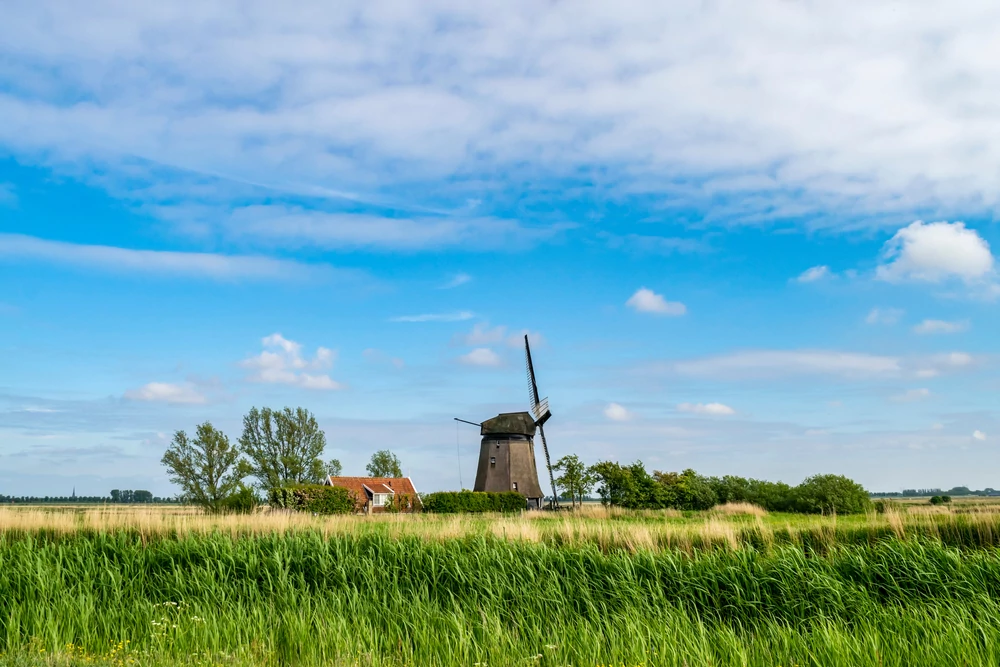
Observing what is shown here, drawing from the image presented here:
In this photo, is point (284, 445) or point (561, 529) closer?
point (561, 529)

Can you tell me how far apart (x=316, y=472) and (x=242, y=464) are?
19.7 feet

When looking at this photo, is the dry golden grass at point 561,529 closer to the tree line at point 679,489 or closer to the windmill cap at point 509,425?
the tree line at point 679,489

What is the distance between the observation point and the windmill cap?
161 feet

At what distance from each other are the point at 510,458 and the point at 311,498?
1602 centimetres

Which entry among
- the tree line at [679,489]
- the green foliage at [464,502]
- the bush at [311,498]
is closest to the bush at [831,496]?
the tree line at [679,489]

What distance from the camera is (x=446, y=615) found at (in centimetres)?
1114

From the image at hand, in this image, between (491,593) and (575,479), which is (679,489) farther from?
(491,593)

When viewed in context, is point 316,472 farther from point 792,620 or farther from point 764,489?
point 792,620

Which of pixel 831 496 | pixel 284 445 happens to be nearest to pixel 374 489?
pixel 284 445

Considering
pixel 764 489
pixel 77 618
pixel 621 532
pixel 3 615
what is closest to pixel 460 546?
pixel 621 532

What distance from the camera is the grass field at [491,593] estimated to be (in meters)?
9.12

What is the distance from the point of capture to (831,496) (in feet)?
120

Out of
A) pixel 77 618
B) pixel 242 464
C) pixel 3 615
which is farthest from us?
pixel 242 464

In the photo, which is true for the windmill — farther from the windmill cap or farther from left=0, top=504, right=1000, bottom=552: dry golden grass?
left=0, top=504, right=1000, bottom=552: dry golden grass
